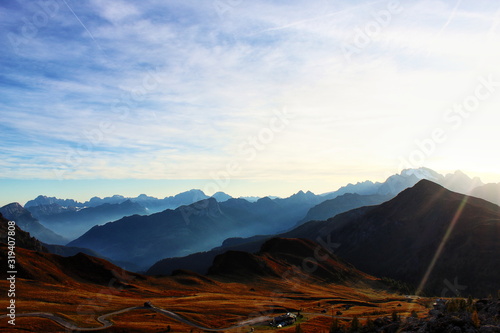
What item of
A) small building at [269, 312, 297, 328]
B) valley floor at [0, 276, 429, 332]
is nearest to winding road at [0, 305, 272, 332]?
valley floor at [0, 276, 429, 332]

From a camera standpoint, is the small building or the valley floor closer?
the valley floor

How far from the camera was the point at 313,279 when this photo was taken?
18762cm

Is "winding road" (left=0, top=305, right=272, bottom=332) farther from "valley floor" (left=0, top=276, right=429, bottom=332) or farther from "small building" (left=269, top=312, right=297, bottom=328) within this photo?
"small building" (left=269, top=312, right=297, bottom=328)

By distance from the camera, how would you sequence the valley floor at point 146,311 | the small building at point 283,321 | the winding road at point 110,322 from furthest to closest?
the small building at point 283,321 < the valley floor at point 146,311 < the winding road at point 110,322

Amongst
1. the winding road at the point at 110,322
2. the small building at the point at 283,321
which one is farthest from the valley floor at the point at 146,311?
the small building at the point at 283,321

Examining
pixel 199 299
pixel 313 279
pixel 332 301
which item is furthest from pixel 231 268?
pixel 199 299

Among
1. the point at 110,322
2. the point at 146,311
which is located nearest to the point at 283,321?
the point at 146,311

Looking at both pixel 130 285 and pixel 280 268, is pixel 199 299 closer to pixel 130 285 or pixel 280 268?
pixel 130 285

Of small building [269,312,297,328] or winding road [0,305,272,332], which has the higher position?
winding road [0,305,272,332]

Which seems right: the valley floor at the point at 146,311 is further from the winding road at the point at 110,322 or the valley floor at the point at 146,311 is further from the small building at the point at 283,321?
the small building at the point at 283,321

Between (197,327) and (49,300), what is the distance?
1385 inches

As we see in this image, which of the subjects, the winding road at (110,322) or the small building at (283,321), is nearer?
the winding road at (110,322)

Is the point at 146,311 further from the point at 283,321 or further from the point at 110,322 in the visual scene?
the point at 283,321

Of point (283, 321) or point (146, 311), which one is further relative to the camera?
point (283, 321)
